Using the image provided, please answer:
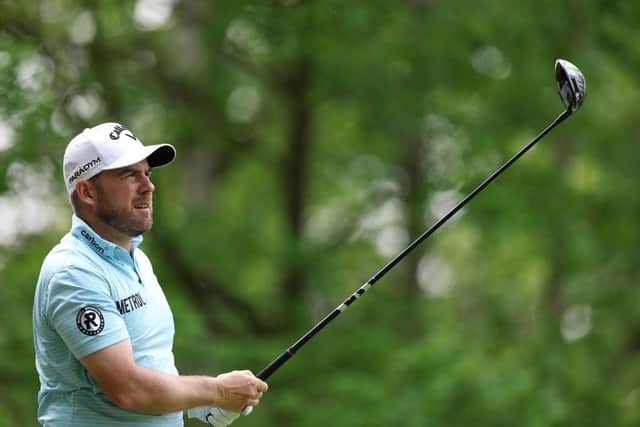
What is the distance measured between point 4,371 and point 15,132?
2.10m

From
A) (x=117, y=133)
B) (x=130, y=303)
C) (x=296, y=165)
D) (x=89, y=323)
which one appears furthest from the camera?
(x=296, y=165)

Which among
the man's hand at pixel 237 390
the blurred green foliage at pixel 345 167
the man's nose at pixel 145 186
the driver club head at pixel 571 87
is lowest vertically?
the man's hand at pixel 237 390

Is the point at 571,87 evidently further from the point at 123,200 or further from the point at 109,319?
the point at 109,319

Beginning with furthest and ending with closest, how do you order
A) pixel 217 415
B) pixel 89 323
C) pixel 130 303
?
pixel 217 415 → pixel 130 303 → pixel 89 323

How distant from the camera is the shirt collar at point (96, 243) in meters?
3.06

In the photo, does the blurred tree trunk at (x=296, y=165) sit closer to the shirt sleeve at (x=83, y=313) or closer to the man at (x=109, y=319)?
the man at (x=109, y=319)

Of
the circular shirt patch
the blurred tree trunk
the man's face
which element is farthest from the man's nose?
the blurred tree trunk

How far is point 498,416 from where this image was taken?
10539 millimetres

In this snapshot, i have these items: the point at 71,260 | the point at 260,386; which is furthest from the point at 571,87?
the point at 71,260

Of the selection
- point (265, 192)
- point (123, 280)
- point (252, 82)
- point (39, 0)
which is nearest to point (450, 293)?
point (265, 192)

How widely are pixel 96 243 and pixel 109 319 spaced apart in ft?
0.85

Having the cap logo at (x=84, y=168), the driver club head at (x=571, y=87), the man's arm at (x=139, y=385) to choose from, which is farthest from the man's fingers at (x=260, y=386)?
the driver club head at (x=571, y=87)

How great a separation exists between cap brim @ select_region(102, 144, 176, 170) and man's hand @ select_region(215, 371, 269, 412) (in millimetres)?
608

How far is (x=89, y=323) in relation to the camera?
287 cm
